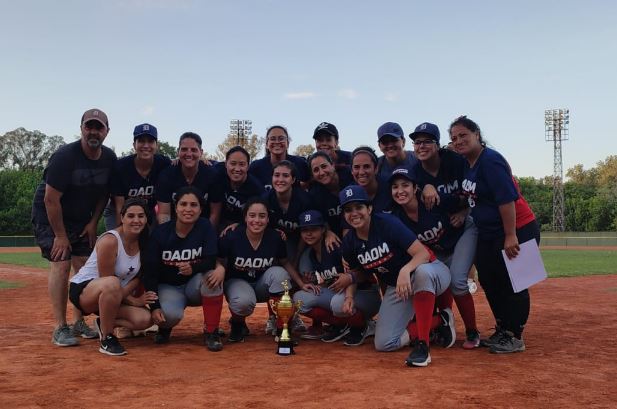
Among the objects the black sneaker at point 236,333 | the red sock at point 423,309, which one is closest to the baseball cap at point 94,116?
the black sneaker at point 236,333

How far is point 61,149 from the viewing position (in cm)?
500

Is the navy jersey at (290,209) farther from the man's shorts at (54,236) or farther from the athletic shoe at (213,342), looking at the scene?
the man's shorts at (54,236)

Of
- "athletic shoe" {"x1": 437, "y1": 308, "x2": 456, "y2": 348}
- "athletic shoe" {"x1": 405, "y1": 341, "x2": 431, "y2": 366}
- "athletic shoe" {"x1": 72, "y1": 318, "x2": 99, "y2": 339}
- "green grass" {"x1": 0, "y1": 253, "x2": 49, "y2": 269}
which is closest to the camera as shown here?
"athletic shoe" {"x1": 405, "y1": 341, "x2": 431, "y2": 366}

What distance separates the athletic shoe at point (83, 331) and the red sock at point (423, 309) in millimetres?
3053

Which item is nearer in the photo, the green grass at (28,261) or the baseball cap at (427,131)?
the baseball cap at (427,131)

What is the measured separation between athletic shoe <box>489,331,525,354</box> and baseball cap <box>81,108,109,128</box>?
3.95 metres

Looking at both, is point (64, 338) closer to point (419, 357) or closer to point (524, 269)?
point (419, 357)

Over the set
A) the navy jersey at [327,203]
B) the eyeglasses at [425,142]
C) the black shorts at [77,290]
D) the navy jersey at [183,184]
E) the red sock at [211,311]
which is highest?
the eyeglasses at [425,142]

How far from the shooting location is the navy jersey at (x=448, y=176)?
4.88 metres

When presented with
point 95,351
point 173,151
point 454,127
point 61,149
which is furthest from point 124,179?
point 173,151

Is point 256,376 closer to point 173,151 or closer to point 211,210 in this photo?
point 211,210

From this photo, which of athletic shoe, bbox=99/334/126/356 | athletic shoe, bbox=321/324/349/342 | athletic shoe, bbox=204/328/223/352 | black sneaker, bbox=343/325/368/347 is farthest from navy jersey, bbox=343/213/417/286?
athletic shoe, bbox=99/334/126/356

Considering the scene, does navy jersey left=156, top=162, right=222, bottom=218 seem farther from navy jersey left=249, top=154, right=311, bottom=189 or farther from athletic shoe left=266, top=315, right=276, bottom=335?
athletic shoe left=266, top=315, right=276, bottom=335

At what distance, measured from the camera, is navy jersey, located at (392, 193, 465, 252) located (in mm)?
4762
